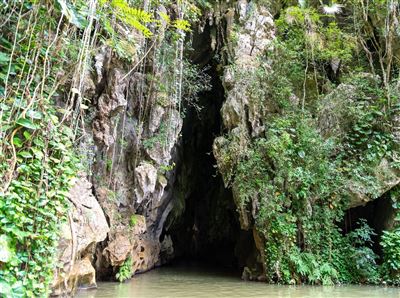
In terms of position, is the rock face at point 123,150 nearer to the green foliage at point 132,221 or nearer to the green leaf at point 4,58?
the green foliage at point 132,221

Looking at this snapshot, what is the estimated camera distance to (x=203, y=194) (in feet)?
53.6

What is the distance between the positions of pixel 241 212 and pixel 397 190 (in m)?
3.87

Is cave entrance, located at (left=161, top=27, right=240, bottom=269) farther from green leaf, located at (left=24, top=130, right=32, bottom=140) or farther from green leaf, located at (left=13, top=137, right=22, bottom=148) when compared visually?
green leaf, located at (left=13, top=137, right=22, bottom=148)

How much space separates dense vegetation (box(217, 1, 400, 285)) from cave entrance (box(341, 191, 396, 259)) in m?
0.23

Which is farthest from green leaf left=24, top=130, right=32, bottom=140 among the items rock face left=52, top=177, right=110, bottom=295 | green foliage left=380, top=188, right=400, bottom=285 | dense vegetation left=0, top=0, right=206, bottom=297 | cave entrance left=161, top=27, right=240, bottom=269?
cave entrance left=161, top=27, right=240, bottom=269

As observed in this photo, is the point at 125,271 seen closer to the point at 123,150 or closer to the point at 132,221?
the point at 132,221

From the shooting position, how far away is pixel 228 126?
9.87 m

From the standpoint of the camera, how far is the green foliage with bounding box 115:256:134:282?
27.8 feet

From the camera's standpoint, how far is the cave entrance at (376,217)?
30.3 ft

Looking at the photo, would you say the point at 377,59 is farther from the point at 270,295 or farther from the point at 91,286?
the point at 91,286

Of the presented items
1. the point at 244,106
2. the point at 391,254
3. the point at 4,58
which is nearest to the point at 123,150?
the point at 244,106

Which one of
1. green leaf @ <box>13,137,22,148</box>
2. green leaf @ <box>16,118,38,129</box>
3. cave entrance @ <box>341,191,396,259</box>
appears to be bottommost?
cave entrance @ <box>341,191,396,259</box>

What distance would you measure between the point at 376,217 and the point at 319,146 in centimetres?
262

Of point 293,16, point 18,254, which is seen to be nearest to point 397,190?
point 293,16
